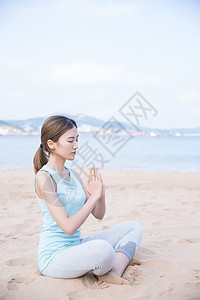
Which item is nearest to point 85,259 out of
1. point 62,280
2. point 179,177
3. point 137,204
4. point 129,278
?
point 62,280

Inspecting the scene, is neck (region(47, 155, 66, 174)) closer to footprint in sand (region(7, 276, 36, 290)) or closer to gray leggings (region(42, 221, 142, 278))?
gray leggings (region(42, 221, 142, 278))

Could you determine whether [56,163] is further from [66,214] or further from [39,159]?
[66,214]

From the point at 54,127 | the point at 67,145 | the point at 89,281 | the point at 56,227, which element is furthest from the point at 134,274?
the point at 54,127

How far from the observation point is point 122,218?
4309 mm

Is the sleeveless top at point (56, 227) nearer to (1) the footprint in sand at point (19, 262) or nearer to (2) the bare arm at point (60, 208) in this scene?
(2) the bare arm at point (60, 208)

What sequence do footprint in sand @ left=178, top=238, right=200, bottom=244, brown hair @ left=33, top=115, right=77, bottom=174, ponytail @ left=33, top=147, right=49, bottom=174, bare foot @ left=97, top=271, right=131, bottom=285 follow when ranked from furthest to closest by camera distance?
footprint in sand @ left=178, top=238, right=200, bottom=244 < ponytail @ left=33, top=147, right=49, bottom=174 < brown hair @ left=33, top=115, right=77, bottom=174 < bare foot @ left=97, top=271, right=131, bottom=285

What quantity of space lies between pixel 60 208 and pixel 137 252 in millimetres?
1144

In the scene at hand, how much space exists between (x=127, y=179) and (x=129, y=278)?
5523 mm

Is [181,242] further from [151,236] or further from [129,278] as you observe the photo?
[129,278]

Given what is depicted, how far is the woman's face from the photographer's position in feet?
7.91

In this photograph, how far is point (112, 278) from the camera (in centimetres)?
228

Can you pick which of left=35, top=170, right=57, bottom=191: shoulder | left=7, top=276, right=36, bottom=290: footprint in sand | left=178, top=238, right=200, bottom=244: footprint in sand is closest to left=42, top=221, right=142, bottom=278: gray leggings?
left=7, top=276, right=36, bottom=290: footprint in sand

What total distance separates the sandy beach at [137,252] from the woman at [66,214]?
11cm

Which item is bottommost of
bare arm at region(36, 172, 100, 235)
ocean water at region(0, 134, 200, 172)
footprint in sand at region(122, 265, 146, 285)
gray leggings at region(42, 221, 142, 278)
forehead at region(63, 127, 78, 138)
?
ocean water at region(0, 134, 200, 172)
